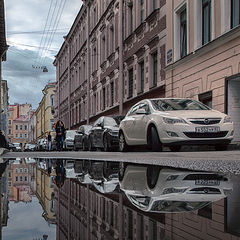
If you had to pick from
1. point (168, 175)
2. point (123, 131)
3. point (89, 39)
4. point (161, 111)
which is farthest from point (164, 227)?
point (89, 39)

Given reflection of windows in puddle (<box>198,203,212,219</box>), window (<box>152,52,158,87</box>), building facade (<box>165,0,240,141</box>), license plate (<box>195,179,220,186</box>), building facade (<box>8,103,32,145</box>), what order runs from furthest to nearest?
1. building facade (<box>8,103,32,145</box>)
2. window (<box>152,52,158,87</box>)
3. building facade (<box>165,0,240,141</box>)
4. license plate (<box>195,179,220,186</box>)
5. reflection of windows in puddle (<box>198,203,212,219</box>)

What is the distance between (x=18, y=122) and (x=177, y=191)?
519 ft

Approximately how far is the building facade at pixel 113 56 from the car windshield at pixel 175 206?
58.3ft

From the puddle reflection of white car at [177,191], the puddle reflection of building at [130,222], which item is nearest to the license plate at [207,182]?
the puddle reflection of white car at [177,191]

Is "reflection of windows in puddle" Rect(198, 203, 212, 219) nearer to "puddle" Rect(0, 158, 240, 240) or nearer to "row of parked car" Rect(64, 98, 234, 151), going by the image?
"puddle" Rect(0, 158, 240, 240)

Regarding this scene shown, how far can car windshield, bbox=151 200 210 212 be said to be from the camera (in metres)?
2.46

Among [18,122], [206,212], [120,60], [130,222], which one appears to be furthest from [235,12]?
[18,122]

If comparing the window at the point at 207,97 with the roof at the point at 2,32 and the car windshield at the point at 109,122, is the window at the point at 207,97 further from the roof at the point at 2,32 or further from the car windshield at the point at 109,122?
the roof at the point at 2,32

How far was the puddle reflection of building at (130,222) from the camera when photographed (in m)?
1.92

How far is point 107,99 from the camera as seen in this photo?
108 ft

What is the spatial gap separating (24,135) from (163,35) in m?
144

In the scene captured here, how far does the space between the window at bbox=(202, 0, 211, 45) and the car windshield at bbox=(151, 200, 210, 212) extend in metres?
14.3

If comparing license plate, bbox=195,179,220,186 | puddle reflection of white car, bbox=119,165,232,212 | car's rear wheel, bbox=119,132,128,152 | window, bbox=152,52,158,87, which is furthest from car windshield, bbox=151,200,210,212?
window, bbox=152,52,158,87

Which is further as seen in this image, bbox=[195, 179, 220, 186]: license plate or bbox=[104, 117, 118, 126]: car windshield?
bbox=[104, 117, 118, 126]: car windshield
